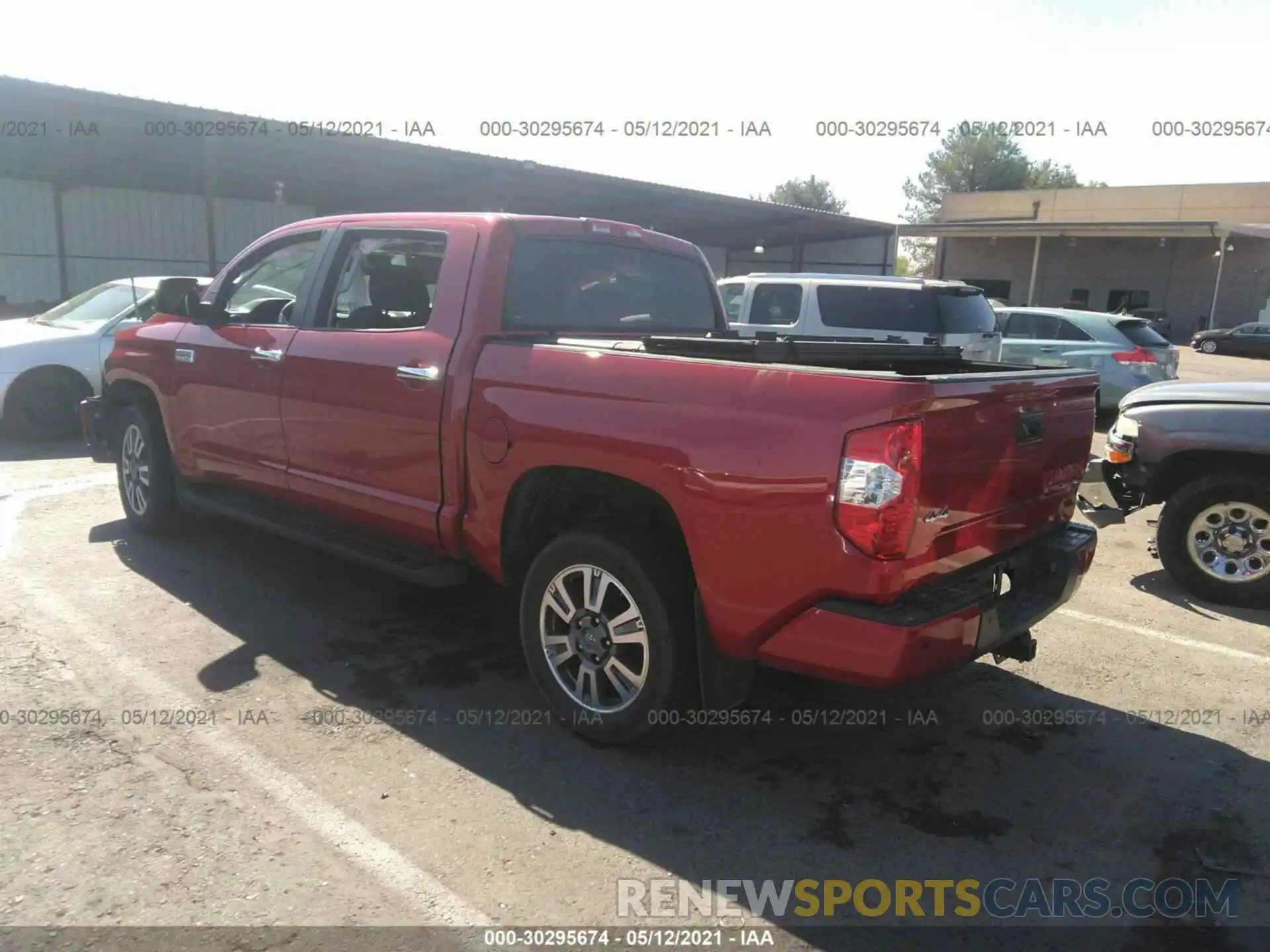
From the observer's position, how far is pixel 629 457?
323 centimetres

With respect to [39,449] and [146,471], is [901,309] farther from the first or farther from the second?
[39,449]

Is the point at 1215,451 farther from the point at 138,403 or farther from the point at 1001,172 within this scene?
the point at 1001,172

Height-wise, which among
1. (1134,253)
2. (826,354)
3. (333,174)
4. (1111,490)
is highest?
(1134,253)

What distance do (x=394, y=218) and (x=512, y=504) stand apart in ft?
5.62

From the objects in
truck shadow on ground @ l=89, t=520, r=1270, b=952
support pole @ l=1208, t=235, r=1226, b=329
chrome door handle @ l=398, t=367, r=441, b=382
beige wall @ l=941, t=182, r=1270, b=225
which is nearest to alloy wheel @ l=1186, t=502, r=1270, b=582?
truck shadow on ground @ l=89, t=520, r=1270, b=952

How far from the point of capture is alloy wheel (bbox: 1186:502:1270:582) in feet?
17.3

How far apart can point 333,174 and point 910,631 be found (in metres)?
22.0

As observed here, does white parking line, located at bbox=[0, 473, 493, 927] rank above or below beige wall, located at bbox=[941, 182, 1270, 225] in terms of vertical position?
below

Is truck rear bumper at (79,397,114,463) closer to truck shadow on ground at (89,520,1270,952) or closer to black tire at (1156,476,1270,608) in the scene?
truck shadow on ground at (89,520,1270,952)

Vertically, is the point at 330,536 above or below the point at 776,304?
below

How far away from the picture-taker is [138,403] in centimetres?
600

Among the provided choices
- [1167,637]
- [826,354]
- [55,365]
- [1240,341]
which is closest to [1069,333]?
[1167,637]

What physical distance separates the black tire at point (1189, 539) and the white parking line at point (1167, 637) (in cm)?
72

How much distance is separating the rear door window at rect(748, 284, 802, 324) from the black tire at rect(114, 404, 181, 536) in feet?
22.3
